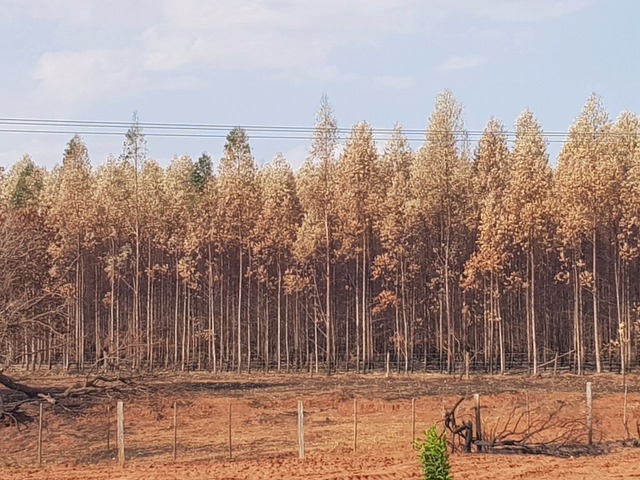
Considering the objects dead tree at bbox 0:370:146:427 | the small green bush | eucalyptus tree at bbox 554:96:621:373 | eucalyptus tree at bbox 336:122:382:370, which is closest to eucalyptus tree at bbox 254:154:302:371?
eucalyptus tree at bbox 336:122:382:370

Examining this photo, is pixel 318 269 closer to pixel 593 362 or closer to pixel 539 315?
pixel 539 315

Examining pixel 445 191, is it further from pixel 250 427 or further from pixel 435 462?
pixel 435 462

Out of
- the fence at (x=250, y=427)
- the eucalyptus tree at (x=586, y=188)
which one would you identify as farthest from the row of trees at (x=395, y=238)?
the fence at (x=250, y=427)

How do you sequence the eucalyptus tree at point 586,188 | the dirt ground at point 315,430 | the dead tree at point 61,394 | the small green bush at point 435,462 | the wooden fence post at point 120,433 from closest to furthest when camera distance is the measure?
1. the small green bush at point 435,462
2. the dirt ground at point 315,430
3. the wooden fence post at point 120,433
4. the dead tree at point 61,394
5. the eucalyptus tree at point 586,188

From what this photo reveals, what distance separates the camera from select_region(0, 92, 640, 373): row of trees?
158 feet

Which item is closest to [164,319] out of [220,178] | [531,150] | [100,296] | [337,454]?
[100,296]

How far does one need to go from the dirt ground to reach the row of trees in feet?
25.7

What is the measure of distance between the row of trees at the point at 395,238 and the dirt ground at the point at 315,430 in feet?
25.7

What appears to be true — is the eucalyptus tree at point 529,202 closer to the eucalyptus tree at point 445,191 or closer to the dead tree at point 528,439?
the eucalyptus tree at point 445,191

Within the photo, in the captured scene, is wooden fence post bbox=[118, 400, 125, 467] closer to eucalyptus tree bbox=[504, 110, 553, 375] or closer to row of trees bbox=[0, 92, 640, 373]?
row of trees bbox=[0, 92, 640, 373]

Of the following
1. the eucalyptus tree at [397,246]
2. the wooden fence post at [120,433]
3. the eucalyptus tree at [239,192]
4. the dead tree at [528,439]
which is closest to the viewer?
the wooden fence post at [120,433]

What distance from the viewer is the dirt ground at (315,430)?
67.1 feet

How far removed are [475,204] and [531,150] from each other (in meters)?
6.48

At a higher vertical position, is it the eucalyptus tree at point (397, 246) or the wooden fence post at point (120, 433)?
the eucalyptus tree at point (397, 246)
